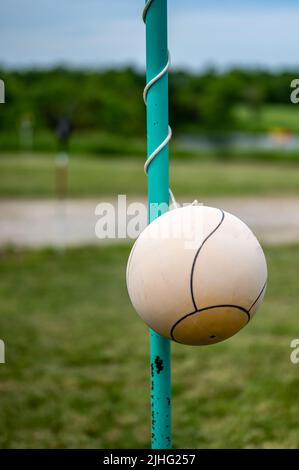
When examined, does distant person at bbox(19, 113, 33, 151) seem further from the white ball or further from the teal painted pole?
the white ball

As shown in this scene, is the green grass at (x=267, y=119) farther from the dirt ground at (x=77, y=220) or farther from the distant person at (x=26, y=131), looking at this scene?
the dirt ground at (x=77, y=220)

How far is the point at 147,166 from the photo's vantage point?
2.12m

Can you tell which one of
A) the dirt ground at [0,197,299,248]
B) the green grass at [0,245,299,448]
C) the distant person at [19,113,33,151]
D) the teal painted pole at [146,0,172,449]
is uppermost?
the distant person at [19,113,33,151]

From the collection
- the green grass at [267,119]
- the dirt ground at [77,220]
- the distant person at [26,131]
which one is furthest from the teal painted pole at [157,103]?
the green grass at [267,119]

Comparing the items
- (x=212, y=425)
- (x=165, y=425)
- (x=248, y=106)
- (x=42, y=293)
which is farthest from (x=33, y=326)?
(x=248, y=106)

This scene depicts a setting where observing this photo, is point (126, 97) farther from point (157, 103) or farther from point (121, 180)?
point (157, 103)

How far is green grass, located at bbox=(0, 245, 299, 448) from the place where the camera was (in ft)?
10.9

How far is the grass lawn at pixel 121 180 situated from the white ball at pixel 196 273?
1041 centimetres

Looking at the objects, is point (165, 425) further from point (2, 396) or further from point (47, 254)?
point (47, 254)

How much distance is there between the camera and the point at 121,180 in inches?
615

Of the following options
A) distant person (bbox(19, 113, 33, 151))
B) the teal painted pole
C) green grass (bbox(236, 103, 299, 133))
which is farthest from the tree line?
the teal painted pole

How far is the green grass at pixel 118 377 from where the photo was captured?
331 centimetres

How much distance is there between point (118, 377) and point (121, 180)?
11.7 m

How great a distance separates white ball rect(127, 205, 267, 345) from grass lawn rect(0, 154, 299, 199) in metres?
10.4
